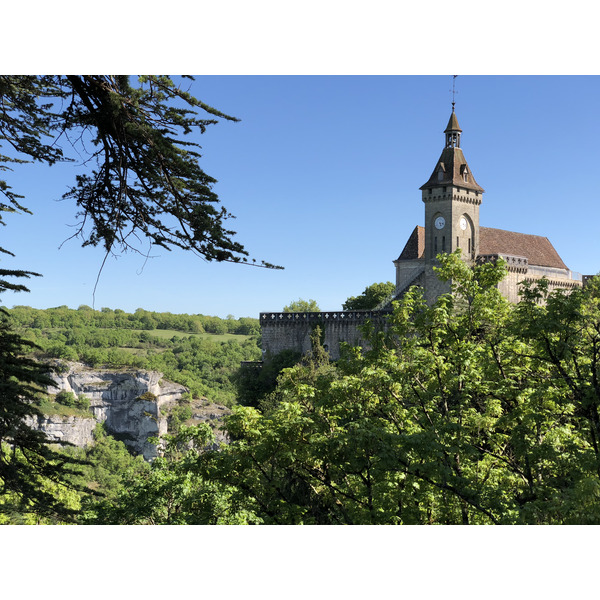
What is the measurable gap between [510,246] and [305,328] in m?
12.9

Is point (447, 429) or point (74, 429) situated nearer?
point (447, 429)

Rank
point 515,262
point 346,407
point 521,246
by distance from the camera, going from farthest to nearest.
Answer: point 521,246, point 515,262, point 346,407

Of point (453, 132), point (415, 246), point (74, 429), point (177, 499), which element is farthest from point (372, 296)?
point (74, 429)

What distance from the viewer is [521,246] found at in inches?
1478

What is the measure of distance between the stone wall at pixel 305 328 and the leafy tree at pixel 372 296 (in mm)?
7643

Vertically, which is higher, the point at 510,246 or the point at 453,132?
the point at 453,132

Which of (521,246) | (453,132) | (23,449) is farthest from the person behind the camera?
(521,246)

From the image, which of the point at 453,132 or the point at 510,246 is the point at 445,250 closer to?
the point at 510,246

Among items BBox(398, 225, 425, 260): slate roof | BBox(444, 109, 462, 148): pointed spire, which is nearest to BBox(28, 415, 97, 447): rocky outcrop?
BBox(398, 225, 425, 260): slate roof

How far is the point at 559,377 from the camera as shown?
254 inches

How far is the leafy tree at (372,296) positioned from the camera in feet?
144

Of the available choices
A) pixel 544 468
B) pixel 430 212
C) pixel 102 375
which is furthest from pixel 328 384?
pixel 102 375

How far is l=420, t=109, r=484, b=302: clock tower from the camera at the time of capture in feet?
110

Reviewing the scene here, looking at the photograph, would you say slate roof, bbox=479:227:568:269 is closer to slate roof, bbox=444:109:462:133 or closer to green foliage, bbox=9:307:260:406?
slate roof, bbox=444:109:462:133
